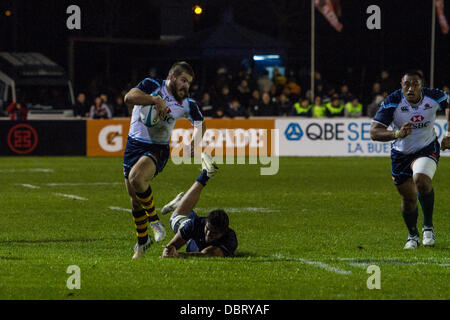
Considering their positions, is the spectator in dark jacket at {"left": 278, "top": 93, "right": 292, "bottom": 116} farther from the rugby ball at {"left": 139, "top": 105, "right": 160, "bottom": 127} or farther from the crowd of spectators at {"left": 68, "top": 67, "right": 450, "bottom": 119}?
the rugby ball at {"left": 139, "top": 105, "right": 160, "bottom": 127}

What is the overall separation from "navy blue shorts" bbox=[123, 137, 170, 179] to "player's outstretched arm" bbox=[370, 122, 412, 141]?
7.93ft

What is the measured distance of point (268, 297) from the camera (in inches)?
306

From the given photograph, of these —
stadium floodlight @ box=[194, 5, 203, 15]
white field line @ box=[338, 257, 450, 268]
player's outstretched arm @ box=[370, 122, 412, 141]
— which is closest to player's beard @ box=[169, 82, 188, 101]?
player's outstretched arm @ box=[370, 122, 412, 141]

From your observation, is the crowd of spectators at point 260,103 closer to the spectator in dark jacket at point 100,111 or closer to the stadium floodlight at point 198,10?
the spectator in dark jacket at point 100,111

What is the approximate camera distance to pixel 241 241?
11891 mm

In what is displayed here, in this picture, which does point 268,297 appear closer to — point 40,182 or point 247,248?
point 247,248

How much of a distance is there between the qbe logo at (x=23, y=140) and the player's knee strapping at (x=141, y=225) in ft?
60.5

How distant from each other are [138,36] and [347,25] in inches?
457

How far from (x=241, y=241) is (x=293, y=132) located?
57.5ft

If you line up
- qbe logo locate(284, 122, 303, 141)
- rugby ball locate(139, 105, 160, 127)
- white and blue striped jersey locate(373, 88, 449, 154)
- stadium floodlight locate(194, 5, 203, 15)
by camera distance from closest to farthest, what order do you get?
1. rugby ball locate(139, 105, 160, 127)
2. white and blue striped jersey locate(373, 88, 449, 154)
3. stadium floodlight locate(194, 5, 203, 15)
4. qbe logo locate(284, 122, 303, 141)

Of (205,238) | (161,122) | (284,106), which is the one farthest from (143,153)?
(284,106)

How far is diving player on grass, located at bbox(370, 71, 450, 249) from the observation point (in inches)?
441

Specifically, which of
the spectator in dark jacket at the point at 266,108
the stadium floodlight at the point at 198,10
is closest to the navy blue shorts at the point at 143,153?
the stadium floodlight at the point at 198,10
